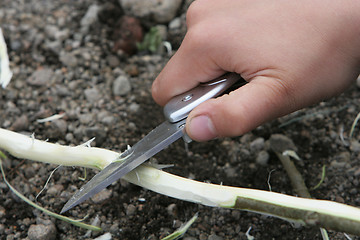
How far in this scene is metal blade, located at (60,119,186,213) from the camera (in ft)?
3.45

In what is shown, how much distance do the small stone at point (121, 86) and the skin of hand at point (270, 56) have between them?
496 millimetres

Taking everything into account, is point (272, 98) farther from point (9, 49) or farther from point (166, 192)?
point (9, 49)

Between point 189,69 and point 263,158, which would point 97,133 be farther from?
point 263,158

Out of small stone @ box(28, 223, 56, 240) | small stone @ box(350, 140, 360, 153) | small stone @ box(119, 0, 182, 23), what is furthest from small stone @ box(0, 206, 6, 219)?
small stone @ box(350, 140, 360, 153)

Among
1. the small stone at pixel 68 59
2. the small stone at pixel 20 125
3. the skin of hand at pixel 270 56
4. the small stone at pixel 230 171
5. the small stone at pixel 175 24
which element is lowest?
the small stone at pixel 230 171

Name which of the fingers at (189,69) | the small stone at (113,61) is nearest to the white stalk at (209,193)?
the fingers at (189,69)

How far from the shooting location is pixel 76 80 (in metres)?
1.65

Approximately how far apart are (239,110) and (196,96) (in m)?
0.18

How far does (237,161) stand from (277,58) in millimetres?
447

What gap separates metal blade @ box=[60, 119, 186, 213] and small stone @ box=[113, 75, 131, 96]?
53 centimetres

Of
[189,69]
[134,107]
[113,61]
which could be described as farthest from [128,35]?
[189,69]

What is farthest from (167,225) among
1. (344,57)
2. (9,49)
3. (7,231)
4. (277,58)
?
(9,49)

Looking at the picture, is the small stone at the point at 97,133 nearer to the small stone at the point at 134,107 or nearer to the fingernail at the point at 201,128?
the small stone at the point at 134,107

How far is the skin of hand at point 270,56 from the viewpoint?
103 centimetres
